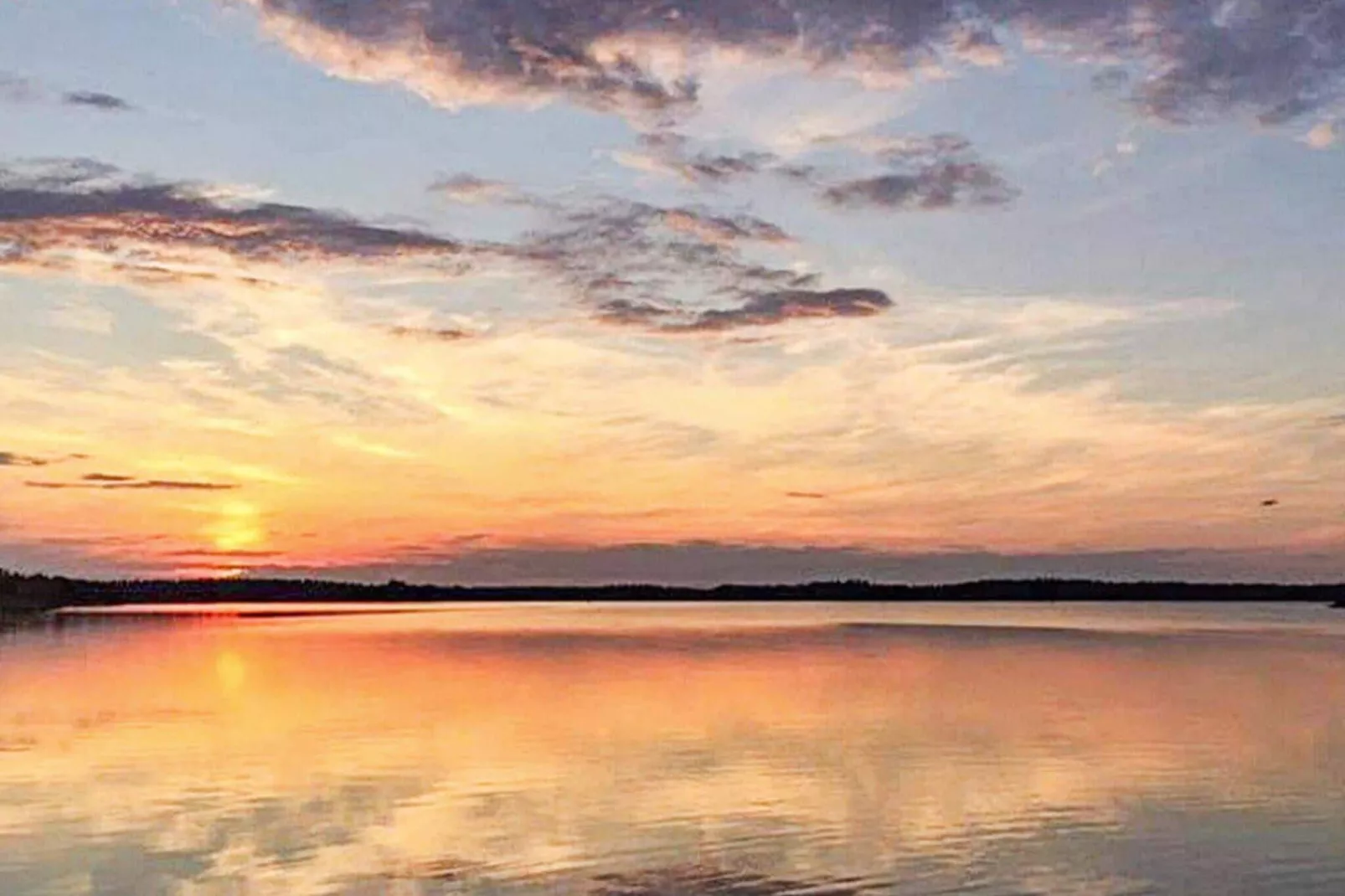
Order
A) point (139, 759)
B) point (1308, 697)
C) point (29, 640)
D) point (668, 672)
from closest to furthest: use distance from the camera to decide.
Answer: point (139, 759), point (1308, 697), point (668, 672), point (29, 640)

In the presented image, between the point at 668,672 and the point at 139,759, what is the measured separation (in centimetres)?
2891

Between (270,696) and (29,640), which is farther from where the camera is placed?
(29,640)

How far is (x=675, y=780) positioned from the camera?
3078 cm

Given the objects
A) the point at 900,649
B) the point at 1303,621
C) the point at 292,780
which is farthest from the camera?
the point at 1303,621

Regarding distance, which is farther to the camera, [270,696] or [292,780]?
[270,696]

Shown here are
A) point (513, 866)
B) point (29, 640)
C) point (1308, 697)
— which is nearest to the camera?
point (513, 866)

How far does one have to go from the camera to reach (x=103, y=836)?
80.7 feet

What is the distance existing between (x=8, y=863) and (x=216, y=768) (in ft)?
34.5

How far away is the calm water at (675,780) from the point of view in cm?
2227

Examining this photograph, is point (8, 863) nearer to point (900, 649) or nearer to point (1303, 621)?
point (900, 649)

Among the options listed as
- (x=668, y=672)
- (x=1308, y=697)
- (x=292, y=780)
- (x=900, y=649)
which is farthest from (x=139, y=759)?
(x=900, y=649)

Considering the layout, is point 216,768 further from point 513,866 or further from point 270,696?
point 270,696

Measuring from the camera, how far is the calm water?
73.0 ft

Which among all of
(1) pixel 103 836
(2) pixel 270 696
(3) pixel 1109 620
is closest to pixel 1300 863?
(1) pixel 103 836
